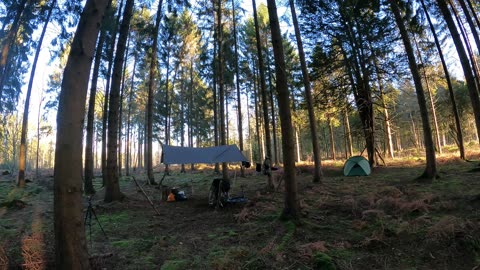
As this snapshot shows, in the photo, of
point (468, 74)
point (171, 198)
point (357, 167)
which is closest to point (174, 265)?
point (171, 198)

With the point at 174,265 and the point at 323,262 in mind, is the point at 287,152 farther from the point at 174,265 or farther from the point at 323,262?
the point at 174,265

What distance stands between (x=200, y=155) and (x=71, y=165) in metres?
8.59

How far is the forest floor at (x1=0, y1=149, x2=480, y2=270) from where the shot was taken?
176 inches

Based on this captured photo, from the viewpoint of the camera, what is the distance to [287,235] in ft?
18.8

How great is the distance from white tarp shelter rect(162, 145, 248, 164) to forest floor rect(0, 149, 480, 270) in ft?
7.85

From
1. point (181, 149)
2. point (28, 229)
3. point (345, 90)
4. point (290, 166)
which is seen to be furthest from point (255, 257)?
point (345, 90)

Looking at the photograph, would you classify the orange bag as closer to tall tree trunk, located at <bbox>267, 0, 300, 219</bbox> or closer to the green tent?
tall tree trunk, located at <bbox>267, 0, 300, 219</bbox>

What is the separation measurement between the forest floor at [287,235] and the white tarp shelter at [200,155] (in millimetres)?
2392

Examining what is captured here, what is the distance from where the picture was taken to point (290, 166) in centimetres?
662

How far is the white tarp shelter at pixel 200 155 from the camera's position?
11406 millimetres

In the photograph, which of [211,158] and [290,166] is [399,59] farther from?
[290,166]

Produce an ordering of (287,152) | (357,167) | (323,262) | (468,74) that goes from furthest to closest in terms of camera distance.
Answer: (357,167), (468,74), (287,152), (323,262)

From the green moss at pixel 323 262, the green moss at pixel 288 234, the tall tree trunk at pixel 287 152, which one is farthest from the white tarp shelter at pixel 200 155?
the green moss at pixel 323 262

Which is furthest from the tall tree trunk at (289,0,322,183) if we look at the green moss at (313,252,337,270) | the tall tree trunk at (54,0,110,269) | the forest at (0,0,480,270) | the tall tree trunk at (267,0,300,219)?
the tall tree trunk at (54,0,110,269)
